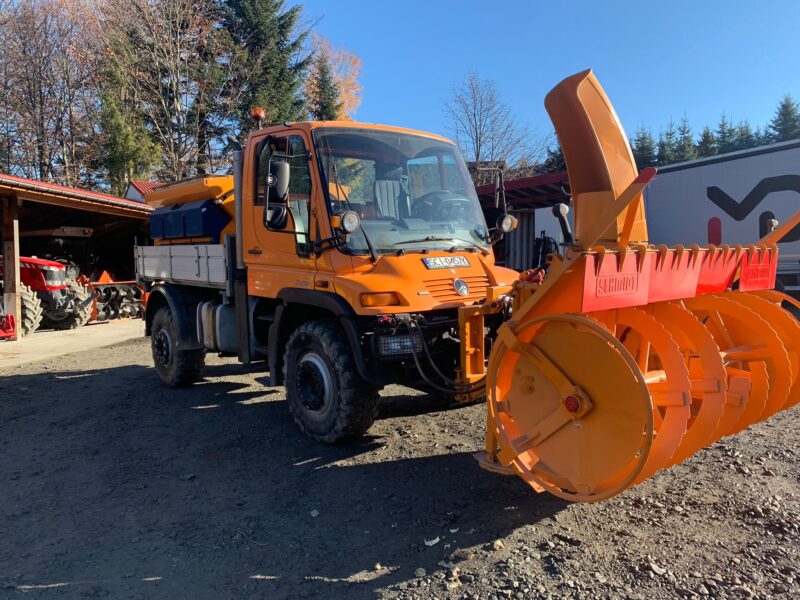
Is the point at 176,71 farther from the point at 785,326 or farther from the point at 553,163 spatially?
the point at 785,326

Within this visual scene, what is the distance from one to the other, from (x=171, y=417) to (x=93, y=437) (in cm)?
76

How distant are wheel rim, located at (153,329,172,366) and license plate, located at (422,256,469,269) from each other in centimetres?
392

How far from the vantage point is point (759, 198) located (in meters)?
10.1

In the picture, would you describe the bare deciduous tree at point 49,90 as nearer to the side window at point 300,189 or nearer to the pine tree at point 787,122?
the side window at point 300,189

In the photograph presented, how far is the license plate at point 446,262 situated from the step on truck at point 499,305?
0.02 meters

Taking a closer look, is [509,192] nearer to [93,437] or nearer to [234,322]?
[234,322]

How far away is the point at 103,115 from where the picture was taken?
24406 millimetres

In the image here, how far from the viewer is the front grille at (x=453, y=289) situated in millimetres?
4301

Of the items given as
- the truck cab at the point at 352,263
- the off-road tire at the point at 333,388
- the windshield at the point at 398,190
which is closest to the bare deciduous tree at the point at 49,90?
the truck cab at the point at 352,263

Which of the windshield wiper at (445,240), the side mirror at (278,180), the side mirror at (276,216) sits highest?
the side mirror at (278,180)

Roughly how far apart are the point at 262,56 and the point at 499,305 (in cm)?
2582

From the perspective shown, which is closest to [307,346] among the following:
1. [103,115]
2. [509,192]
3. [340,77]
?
[509,192]

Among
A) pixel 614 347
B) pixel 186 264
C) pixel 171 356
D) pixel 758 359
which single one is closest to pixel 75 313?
pixel 171 356

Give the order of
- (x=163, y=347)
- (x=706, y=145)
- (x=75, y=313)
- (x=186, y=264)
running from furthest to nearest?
(x=706, y=145), (x=75, y=313), (x=163, y=347), (x=186, y=264)
